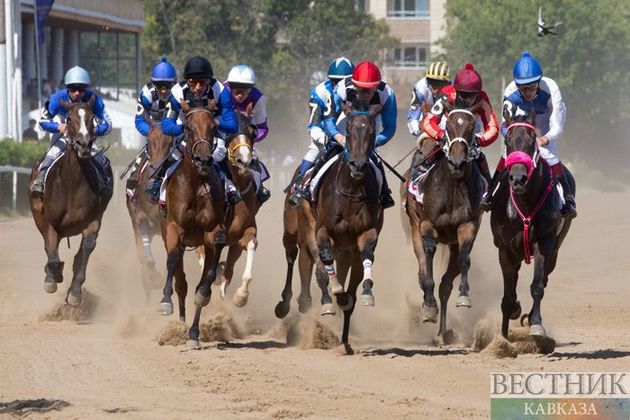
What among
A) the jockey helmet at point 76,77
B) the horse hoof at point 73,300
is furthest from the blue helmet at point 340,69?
the horse hoof at point 73,300

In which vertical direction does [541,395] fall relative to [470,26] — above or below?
below

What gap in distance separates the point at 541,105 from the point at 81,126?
4878 millimetres

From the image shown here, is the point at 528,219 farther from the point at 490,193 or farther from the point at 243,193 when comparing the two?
the point at 243,193

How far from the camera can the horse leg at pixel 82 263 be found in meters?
15.5

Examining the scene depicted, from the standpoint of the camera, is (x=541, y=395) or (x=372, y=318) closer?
(x=541, y=395)

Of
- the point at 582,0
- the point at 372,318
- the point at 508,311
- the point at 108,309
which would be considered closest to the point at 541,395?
the point at 508,311

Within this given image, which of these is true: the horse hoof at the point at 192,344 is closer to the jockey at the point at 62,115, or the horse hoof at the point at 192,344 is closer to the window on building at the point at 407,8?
the jockey at the point at 62,115

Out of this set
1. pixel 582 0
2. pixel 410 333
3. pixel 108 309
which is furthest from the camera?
pixel 582 0

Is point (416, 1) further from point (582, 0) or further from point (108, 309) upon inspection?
point (108, 309)

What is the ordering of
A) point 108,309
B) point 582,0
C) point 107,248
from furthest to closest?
point 582,0 → point 107,248 → point 108,309

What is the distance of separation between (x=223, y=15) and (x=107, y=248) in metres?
38.7

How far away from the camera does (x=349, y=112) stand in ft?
41.8

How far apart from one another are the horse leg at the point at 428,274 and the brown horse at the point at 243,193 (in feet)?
6.25

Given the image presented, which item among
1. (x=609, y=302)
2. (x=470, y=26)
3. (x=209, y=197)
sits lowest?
(x=609, y=302)
